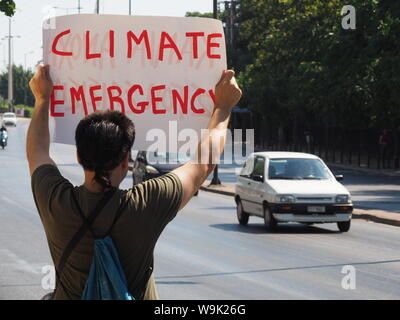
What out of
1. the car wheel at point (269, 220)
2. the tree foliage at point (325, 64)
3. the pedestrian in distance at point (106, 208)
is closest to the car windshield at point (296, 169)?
the car wheel at point (269, 220)

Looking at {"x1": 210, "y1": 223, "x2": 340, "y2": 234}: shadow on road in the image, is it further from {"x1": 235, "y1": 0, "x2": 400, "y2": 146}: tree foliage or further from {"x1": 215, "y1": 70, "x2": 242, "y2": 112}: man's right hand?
{"x1": 235, "y1": 0, "x2": 400, "y2": 146}: tree foliage

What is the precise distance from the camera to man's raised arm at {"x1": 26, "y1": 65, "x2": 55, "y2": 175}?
430cm

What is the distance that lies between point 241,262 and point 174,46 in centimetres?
1214

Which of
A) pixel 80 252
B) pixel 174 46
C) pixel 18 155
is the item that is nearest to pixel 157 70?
pixel 174 46

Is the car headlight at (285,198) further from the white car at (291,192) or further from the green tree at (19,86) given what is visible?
the green tree at (19,86)

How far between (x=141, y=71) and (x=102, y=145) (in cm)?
96

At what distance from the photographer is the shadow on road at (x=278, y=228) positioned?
2232 cm

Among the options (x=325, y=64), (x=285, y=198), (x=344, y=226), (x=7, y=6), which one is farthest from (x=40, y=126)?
(x=325, y=64)

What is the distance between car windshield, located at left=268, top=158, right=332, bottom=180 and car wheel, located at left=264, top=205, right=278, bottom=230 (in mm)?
821

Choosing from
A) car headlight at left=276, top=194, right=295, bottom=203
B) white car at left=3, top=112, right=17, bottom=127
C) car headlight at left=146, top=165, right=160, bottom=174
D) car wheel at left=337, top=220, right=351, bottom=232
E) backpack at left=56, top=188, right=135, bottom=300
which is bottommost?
white car at left=3, top=112, right=17, bottom=127

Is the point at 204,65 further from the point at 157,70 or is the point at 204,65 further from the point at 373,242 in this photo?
the point at 373,242

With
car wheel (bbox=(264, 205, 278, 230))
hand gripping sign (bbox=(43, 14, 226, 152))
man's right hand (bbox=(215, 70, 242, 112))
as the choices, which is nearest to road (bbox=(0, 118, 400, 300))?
car wheel (bbox=(264, 205, 278, 230))

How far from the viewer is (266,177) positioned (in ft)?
74.5

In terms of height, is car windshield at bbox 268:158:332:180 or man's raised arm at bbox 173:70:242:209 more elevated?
man's raised arm at bbox 173:70:242:209
